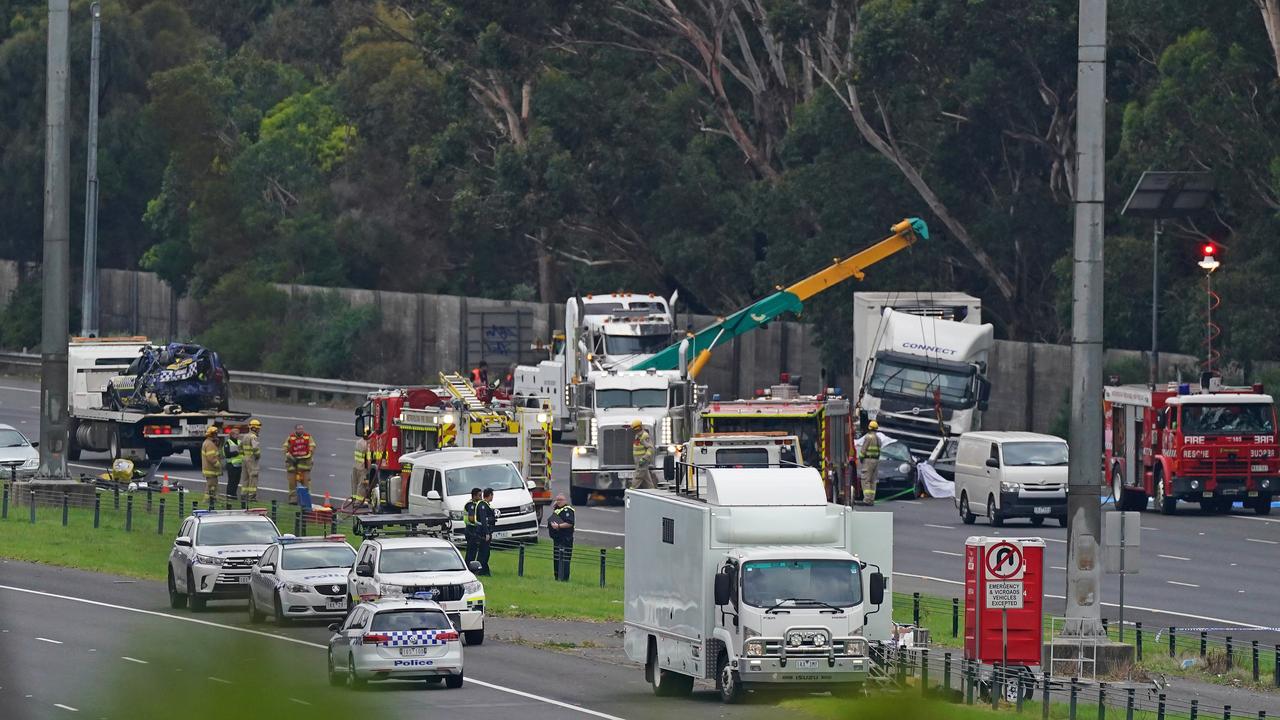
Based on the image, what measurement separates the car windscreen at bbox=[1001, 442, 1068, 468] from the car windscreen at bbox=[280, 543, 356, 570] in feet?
53.0

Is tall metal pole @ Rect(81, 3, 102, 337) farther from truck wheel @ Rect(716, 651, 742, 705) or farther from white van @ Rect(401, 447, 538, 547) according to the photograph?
truck wheel @ Rect(716, 651, 742, 705)

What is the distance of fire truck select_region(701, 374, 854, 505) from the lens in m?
44.9

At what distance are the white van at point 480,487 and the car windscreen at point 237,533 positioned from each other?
6391 mm

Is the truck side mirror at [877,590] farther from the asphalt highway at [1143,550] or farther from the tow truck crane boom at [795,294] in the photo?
the tow truck crane boom at [795,294]

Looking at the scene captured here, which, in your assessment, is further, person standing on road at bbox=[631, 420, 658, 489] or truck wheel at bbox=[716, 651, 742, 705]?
person standing on road at bbox=[631, 420, 658, 489]

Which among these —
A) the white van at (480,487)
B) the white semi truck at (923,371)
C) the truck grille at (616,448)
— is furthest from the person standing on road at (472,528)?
the white semi truck at (923,371)

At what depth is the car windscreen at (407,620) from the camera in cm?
2458

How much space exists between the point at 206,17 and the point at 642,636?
89806 mm

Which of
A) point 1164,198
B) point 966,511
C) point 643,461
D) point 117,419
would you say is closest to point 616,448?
point 643,461

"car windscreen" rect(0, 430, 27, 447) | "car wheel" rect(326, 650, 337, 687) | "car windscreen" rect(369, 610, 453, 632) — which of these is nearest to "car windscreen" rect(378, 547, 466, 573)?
"car windscreen" rect(369, 610, 453, 632)

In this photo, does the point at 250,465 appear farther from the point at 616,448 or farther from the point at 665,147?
the point at 665,147

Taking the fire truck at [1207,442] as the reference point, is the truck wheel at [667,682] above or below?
below

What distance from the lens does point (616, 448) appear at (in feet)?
156

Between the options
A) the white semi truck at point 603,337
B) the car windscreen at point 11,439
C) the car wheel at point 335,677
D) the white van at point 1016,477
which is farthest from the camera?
the white semi truck at point 603,337
